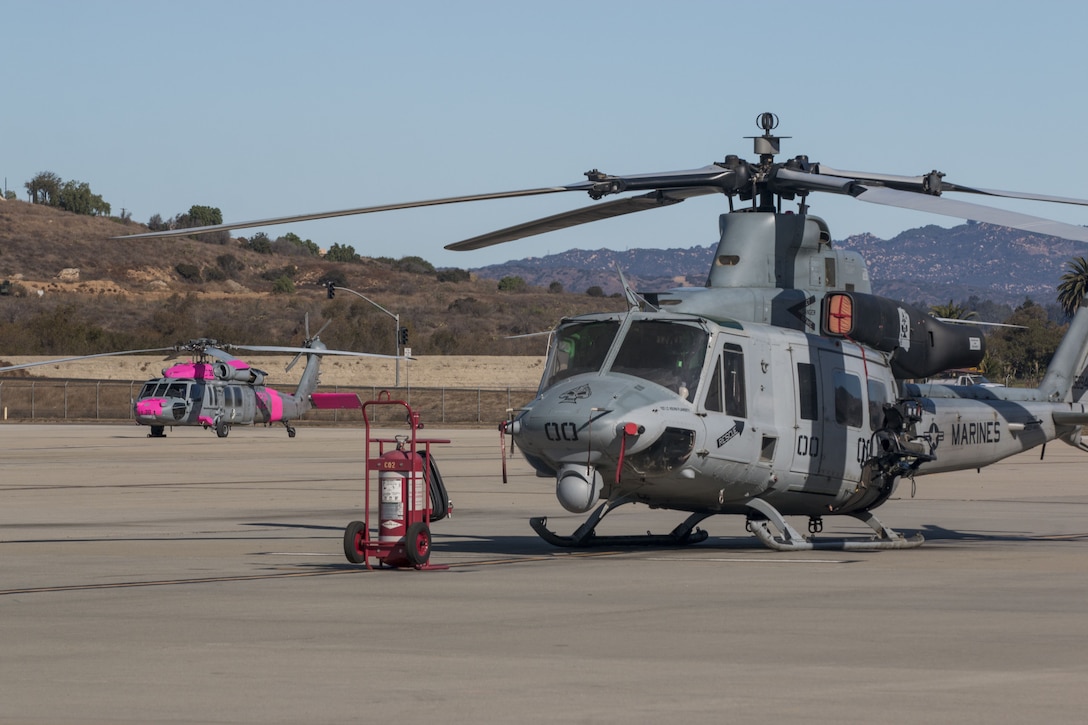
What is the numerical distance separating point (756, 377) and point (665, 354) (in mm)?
1171

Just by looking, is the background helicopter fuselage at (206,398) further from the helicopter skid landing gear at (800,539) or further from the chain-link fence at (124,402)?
the helicopter skid landing gear at (800,539)

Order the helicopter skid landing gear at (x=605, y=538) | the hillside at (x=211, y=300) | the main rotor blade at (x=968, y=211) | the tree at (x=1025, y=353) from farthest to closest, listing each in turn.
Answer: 1. the tree at (x=1025, y=353)
2. the hillside at (x=211, y=300)
3. the helicopter skid landing gear at (x=605, y=538)
4. the main rotor blade at (x=968, y=211)

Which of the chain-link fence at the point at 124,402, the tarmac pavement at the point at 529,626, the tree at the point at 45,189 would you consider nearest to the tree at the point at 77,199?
the tree at the point at 45,189

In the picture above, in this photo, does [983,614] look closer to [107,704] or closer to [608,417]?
[608,417]

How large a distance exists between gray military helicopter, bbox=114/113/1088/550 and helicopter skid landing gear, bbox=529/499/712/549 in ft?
0.10

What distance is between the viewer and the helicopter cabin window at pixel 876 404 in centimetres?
1762

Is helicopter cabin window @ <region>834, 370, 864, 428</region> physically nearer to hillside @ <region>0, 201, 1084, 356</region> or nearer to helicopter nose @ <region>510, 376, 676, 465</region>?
helicopter nose @ <region>510, 376, 676, 465</region>

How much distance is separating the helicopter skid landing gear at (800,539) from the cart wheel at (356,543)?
4.19 m

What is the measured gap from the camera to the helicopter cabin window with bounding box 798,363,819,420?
54.9 ft

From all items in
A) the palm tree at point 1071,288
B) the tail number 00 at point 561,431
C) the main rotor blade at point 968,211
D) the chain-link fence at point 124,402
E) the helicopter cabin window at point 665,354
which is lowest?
the chain-link fence at point 124,402

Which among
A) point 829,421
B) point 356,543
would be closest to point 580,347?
point 356,543

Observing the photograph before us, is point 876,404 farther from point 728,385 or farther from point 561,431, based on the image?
point 561,431

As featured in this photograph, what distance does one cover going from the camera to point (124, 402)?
82125 millimetres

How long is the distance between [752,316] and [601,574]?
4.29 meters
